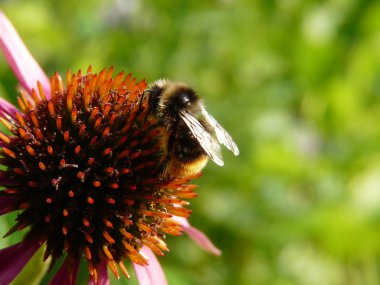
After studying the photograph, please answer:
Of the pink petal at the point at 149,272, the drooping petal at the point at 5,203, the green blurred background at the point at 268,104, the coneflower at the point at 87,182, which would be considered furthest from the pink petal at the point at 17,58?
the green blurred background at the point at 268,104

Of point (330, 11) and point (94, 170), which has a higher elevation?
point (330, 11)

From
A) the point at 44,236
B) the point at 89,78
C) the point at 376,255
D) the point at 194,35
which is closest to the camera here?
the point at 44,236

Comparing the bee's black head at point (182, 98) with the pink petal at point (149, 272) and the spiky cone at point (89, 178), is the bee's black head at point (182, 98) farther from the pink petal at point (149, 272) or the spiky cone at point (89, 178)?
the pink petal at point (149, 272)

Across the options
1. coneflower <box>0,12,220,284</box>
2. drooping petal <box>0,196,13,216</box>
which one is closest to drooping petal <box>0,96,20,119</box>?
coneflower <box>0,12,220,284</box>

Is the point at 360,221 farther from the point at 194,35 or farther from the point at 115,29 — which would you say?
the point at 115,29

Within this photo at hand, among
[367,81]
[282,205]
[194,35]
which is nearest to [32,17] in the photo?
[194,35]

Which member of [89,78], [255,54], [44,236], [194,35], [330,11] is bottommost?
[44,236]

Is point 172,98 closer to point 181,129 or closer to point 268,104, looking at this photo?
point 181,129

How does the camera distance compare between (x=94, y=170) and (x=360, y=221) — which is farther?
(x=360, y=221)
